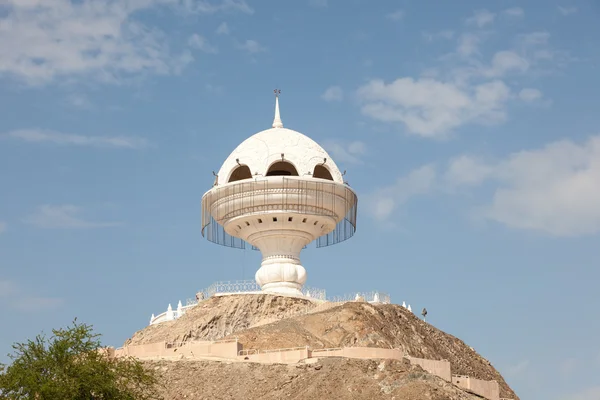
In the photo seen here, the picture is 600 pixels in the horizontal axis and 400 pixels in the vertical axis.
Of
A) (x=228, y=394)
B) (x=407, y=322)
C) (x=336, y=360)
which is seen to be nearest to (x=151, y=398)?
(x=228, y=394)

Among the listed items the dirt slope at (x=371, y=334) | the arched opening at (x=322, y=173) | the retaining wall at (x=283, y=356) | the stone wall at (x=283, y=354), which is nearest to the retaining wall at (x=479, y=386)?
the stone wall at (x=283, y=354)

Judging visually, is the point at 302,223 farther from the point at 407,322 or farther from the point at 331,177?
the point at 407,322


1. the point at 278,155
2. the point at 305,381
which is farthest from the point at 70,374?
the point at 278,155

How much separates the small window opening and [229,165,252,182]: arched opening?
1379mm

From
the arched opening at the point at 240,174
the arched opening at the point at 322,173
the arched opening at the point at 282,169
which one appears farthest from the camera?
the arched opening at the point at 240,174

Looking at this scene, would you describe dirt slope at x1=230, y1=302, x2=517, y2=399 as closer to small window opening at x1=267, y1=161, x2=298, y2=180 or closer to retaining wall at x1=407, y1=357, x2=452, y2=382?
retaining wall at x1=407, y1=357, x2=452, y2=382

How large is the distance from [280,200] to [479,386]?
1747cm

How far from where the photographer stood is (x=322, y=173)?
80.8 meters

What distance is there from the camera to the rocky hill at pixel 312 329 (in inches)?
2657

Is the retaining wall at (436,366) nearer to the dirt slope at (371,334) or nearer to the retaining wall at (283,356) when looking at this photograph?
the dirt slope at (371,334)

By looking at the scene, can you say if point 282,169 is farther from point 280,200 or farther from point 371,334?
point 371,334

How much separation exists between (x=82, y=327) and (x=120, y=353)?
6.90 metres

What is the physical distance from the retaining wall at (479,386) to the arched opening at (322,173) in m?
17.9

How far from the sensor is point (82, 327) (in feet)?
194
